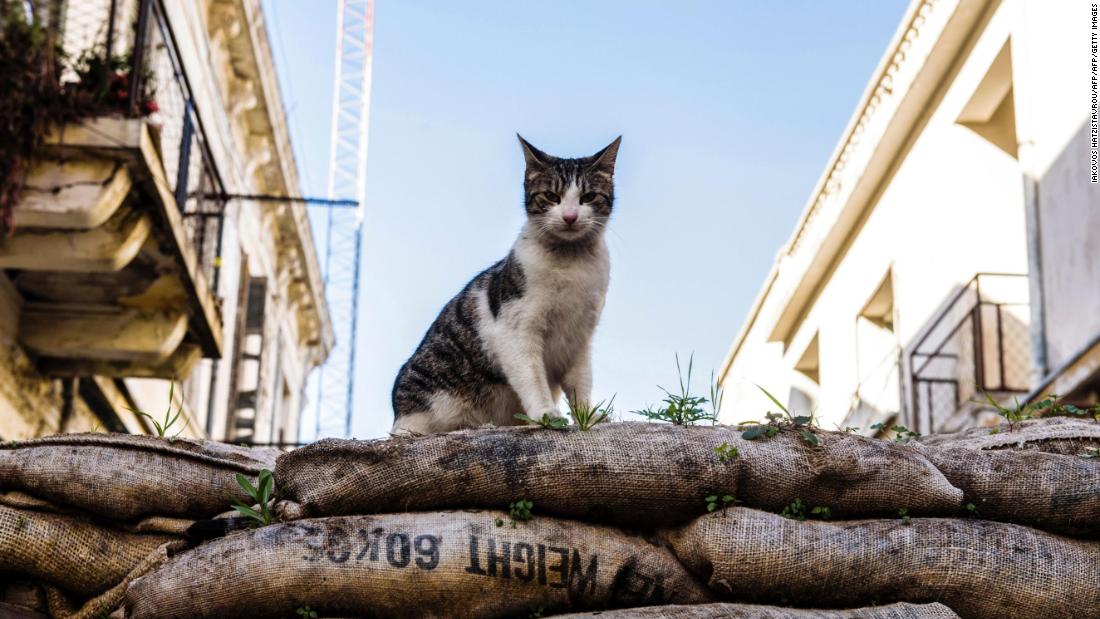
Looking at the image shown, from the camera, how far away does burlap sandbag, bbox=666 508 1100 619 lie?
4.43 m

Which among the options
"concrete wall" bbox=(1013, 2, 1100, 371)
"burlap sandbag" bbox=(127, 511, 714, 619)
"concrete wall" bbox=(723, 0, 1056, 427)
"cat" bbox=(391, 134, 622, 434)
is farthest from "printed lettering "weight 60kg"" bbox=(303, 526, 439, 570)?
"concrete wall" bbox=(723, 0, 1056, 427)

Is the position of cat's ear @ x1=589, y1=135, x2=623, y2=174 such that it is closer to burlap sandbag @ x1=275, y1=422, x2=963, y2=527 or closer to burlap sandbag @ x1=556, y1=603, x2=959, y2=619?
burlap sandbag @ x1=275, y1=422, x2=963, y2=527

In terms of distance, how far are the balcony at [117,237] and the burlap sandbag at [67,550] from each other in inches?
209

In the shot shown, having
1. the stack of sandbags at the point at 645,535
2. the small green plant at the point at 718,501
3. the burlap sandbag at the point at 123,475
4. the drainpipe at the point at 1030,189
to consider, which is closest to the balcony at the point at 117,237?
the burlap sandbag at the point at 123,475

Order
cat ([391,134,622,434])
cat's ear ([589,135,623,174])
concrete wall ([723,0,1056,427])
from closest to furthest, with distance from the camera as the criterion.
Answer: cat ([391,134,622,434]), cat's ear ([589,135,623,174]), concrete wall ([723,0,1056,427])

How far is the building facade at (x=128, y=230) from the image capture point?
9.74 meters

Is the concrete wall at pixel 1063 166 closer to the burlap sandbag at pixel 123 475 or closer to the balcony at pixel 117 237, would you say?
the balcony at pixel 117 237

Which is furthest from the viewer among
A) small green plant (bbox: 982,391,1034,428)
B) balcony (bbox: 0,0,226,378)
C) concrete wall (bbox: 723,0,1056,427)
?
concrete wall (bbox: 723,0,1056,427)

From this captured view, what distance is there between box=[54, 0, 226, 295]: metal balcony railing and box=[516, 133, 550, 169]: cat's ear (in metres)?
4.36

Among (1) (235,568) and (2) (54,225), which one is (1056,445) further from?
(2) (54,225)

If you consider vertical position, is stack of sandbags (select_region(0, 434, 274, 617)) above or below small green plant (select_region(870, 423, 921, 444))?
below

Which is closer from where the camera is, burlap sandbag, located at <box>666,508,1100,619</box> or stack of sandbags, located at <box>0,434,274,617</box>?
burlap sandbag, located at <box>666,508,1100,619</box>

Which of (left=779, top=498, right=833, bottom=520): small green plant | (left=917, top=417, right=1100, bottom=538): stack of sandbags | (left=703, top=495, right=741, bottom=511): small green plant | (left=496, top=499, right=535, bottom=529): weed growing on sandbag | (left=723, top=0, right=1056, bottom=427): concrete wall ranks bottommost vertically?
(left=496, top=499, right=535, bottom=529): weed growing on sandbag

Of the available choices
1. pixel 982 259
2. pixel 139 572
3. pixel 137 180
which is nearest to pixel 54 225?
pixel 137 180
